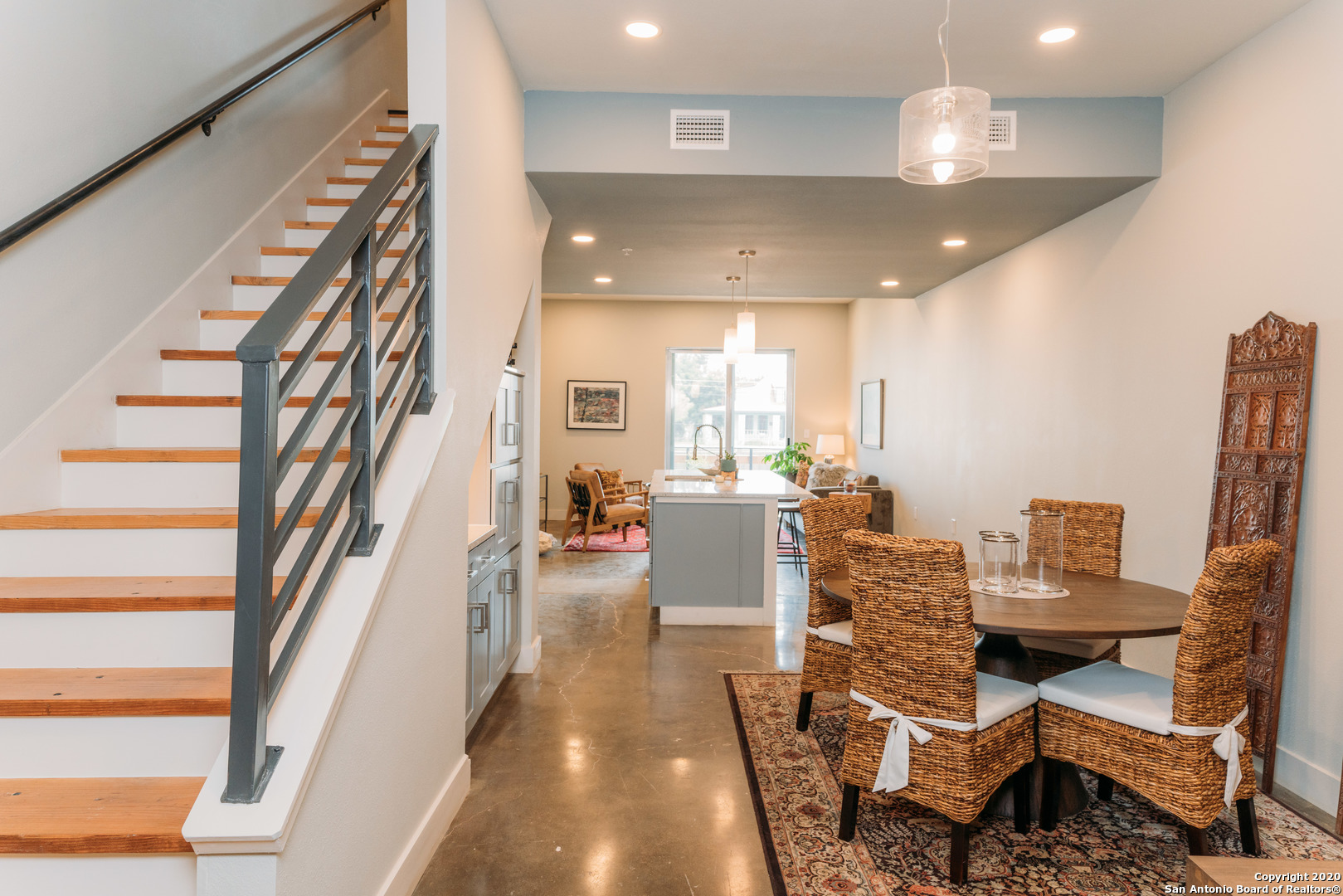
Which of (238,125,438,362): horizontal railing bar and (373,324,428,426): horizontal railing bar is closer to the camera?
(238,125,438,362): horizontal railing bar

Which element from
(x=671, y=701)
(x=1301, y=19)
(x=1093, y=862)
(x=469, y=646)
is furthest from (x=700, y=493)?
(x=1301, y=19)

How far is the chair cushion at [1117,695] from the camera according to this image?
2.12m

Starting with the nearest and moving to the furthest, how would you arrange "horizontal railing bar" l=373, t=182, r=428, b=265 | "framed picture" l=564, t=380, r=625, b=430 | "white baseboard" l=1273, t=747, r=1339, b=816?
"horizontal railing bar" l=373, t=182, r=428, b=265, "white baseboard" l=1273, t=747, r=1339, b=816, "framed picture" l=564, t=380, r=625, b=430

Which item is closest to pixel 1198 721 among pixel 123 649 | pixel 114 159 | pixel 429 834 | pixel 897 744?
pixel 897 744

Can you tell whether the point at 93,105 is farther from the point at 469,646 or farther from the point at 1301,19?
the point at 1301,19

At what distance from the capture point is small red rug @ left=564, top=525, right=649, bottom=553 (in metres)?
7.84

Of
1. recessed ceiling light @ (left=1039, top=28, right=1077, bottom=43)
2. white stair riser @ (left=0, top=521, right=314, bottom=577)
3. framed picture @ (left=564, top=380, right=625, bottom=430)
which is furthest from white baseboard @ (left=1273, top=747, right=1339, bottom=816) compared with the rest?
framed picture @ (left=564, top=380, right=625, bottom=430)

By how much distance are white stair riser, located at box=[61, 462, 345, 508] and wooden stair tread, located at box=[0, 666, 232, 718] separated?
55 cm

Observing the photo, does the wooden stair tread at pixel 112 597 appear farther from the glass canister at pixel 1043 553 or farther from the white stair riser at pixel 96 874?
the glass canister at pixel 1043 553

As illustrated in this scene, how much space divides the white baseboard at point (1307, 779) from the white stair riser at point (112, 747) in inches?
134

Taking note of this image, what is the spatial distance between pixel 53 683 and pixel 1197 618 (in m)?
2.80

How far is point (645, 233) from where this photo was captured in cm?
490

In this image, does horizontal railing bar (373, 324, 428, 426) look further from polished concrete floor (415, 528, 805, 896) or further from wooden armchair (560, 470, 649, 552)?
wooden armchair (560, 470, 649, 552)

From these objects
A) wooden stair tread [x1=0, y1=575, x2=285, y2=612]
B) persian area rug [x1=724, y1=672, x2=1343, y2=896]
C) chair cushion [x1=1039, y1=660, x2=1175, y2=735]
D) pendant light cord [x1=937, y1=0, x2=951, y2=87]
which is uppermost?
pendant light cord [x1=937, y1=0, x2=951, y2=87]
